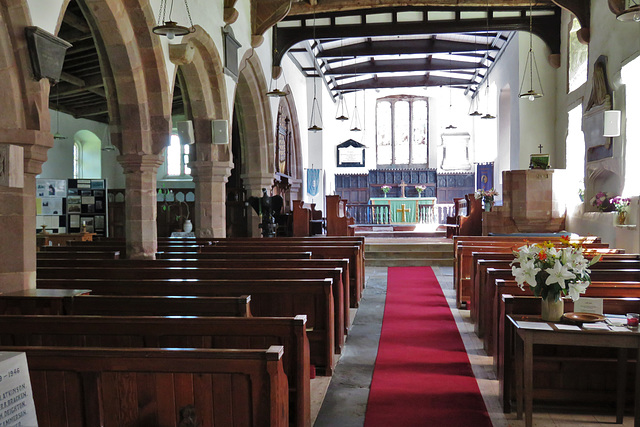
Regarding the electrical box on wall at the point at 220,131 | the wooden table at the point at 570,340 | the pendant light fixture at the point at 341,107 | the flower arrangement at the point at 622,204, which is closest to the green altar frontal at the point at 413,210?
the pendant light fixture at the point at 341,107

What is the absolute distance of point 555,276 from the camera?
9.97 ft

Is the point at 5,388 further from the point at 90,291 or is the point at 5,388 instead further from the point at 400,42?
the point at 400,42

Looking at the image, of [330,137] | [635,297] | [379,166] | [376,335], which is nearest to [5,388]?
[635,297]

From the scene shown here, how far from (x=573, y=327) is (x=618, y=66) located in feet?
23.2

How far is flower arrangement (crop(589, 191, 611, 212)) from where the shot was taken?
8.67 m

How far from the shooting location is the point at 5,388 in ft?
5.55

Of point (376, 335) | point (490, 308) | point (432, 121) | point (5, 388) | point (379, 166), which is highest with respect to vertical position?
point (432, 121)

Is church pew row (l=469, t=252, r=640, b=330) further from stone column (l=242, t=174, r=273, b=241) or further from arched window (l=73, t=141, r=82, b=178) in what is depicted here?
arched window (l=73, t=141, r=82, b=178)

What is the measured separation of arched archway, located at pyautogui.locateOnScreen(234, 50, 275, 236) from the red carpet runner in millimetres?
6256

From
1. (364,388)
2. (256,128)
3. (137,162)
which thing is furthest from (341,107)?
(364,388)

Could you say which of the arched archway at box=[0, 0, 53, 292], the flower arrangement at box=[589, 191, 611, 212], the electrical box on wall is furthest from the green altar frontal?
the arched archway at box=[0, 0, 53, 292]

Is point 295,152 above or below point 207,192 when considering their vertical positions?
above

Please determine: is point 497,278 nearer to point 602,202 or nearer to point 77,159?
point 602,202

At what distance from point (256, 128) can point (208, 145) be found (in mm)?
2864
